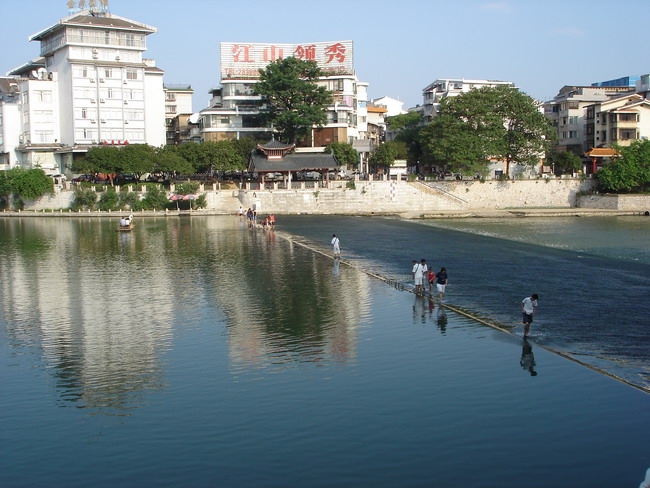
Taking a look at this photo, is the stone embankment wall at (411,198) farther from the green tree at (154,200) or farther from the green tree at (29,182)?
the green tree at (154,200)

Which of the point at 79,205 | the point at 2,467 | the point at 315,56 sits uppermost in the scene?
the point at 315,56

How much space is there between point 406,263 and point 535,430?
1134 inches

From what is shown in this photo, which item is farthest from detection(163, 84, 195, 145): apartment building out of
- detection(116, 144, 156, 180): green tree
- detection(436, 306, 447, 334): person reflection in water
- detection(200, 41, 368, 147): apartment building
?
detection(436, 306, 447, 334): person reflection in water

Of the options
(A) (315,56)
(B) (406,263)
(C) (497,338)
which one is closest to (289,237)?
(B) (406,263)

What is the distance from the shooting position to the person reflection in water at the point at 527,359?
23188 millimetres

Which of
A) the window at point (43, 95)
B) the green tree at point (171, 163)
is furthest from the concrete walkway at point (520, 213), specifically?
the window at point (43, 95)

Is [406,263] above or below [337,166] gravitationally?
below

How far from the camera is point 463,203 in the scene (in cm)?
9369

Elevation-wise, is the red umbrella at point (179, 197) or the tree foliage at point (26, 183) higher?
the tree foliage at point (26, 183)

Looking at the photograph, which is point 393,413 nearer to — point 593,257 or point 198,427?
point 198,427

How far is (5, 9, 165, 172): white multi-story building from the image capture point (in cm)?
9706

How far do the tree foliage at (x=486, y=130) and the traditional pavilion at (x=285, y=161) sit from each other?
14201mm

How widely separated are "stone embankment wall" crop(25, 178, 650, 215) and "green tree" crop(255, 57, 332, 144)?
485 inches

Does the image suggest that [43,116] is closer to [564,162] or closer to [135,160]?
[135,160]
